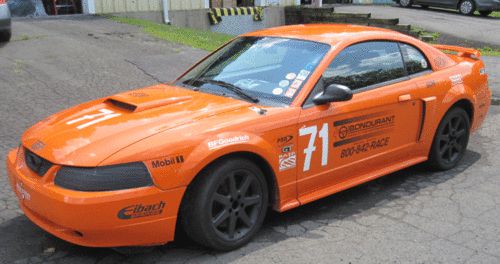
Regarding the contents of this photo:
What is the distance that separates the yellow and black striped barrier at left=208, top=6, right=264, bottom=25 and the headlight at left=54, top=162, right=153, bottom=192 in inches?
535

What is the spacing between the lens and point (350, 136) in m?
4.28

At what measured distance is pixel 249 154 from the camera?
12.1 ft

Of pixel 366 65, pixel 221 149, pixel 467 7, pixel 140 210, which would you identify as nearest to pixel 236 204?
pixel 221 149

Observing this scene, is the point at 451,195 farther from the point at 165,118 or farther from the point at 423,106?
the point at 165,118

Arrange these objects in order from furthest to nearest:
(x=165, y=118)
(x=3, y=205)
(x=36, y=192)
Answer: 1. (x=3, y=205)
2. (x=165, y=118)
3. (x=36, y=192)

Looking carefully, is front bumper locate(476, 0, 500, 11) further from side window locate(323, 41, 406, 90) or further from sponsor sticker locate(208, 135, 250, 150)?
sponsor sticker locate(208, 135, 250, 150)

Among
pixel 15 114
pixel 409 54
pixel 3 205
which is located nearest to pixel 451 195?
pixel 409 54

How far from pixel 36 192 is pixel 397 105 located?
3.01 metres

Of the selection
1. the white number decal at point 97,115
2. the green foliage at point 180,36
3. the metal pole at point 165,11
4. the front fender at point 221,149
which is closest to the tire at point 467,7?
the green foliage at point 180,36

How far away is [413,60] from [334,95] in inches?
56.5

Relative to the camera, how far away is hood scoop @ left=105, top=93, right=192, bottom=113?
389 centimetres

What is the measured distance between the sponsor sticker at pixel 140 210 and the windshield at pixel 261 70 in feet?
3.91

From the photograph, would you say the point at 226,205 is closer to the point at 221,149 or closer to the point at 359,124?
the point at 221,149

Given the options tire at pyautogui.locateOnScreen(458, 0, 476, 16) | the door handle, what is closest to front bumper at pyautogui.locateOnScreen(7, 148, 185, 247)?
the door handle
